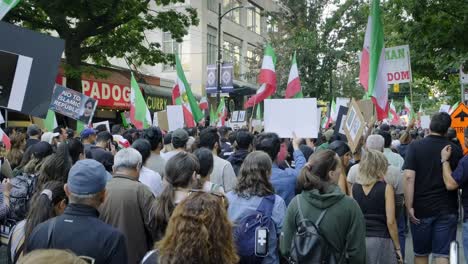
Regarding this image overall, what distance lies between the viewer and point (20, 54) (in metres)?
4.15

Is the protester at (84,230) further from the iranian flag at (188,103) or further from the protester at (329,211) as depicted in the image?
the iranian flag at (188,103)

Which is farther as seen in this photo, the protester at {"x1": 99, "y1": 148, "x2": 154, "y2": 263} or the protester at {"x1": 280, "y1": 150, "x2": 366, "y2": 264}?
the protester at {"x1": 99, "y1": 148, "x2": 154, "y2": 263}

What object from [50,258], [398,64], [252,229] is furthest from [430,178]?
[398,64]

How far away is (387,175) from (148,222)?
8.21 ft

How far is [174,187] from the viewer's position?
3.90 metres

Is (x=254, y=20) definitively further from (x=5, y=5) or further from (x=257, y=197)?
(x=257, y=197)

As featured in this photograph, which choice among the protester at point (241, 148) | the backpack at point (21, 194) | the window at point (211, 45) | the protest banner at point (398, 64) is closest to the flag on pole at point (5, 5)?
the backpack at point (21, 194)

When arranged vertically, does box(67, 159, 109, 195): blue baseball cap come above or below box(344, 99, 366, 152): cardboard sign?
below

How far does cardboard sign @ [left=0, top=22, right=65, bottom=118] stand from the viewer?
4.15 m

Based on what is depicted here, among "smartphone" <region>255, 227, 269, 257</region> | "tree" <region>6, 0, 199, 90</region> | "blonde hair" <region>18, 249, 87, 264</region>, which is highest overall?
"tree" <region>6, 0, 199, 90</region>

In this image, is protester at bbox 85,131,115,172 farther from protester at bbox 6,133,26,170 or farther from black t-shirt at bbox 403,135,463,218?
black t-shirt at bbox 403,135,463,218

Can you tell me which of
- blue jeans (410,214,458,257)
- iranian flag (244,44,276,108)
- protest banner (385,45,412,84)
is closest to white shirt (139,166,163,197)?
blue jeans (410,214,458,257)

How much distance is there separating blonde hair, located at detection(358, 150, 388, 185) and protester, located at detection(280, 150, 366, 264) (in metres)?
0.91

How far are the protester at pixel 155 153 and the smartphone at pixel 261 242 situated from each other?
2.32 meters
